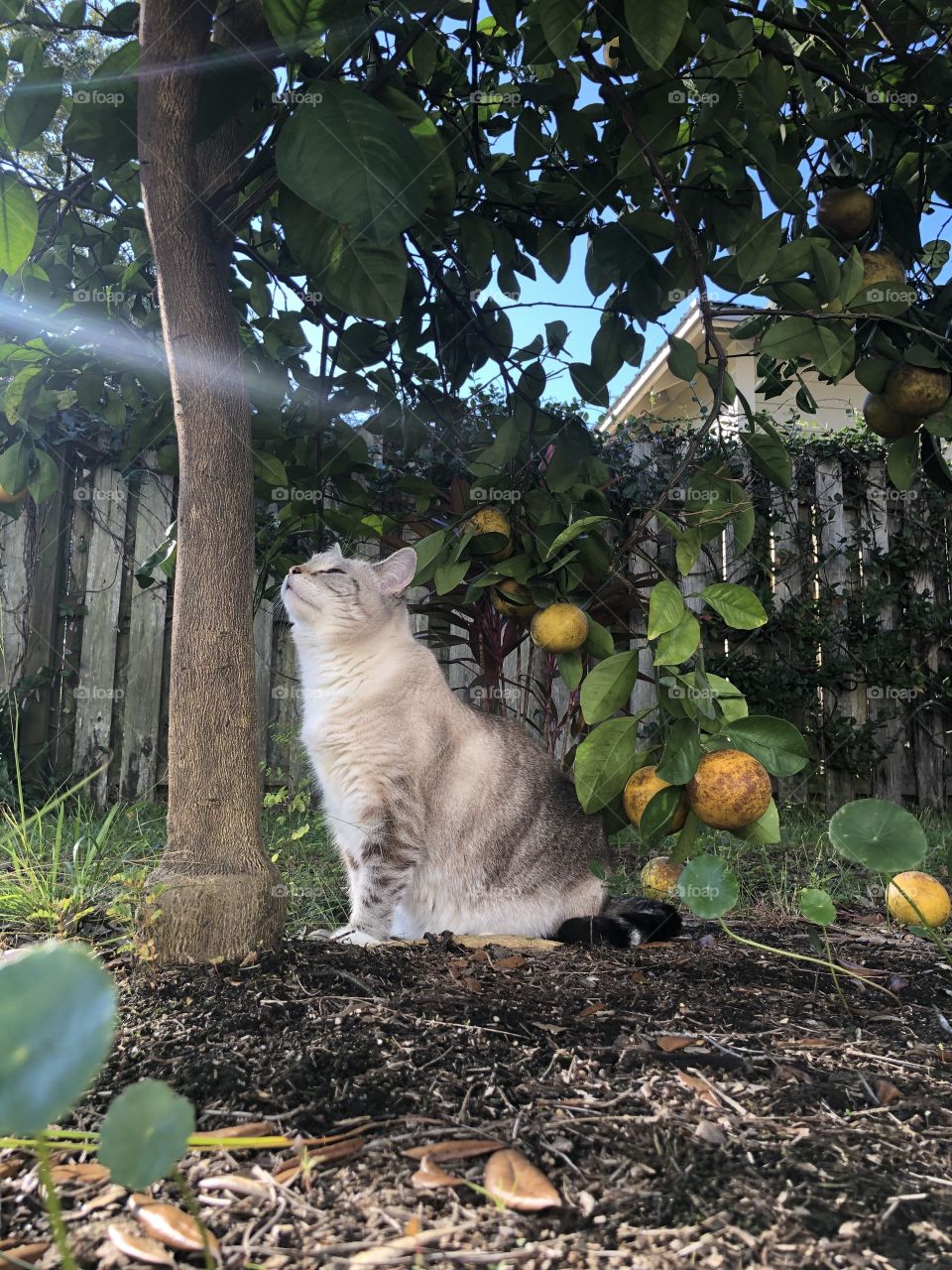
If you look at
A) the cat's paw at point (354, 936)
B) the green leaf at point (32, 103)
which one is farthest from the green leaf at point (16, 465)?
the cat's paw at point (354, 936)

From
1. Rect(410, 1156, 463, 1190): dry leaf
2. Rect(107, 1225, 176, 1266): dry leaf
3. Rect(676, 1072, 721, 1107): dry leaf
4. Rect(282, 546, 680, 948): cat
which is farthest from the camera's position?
Rect(282, 546, 680, 948): cat

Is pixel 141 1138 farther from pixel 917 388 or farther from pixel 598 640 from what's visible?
pixel 917 388

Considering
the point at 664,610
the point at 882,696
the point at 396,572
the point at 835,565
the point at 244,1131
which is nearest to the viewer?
the point at 244,1131

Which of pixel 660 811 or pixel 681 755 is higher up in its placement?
pixel 681 755

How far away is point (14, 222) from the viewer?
1.61 meters

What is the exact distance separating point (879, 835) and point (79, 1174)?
4.33ft

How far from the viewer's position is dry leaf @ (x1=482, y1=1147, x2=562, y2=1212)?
876 mm

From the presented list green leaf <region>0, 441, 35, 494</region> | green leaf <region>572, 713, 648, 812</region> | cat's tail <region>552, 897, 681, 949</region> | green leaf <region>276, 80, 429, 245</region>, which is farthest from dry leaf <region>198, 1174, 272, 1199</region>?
green leaf <region>0, 441, 35, 494</region>

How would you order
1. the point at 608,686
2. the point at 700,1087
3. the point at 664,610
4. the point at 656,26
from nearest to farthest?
the point at 700,1087, the point at 656,26, the point at 664,610, the point at 608,686

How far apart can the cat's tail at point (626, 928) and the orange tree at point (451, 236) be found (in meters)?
0.72

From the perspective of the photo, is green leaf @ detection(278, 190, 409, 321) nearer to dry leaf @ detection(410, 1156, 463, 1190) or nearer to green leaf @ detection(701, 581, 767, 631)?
green leaf @ detection(701, 581, 767, 631)

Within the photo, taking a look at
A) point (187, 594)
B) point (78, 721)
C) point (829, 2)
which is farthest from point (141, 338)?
point (78, 721)

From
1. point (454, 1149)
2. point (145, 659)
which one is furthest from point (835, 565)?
point (454, 1149)

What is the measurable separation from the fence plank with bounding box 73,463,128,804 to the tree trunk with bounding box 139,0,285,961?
398 centimetres
